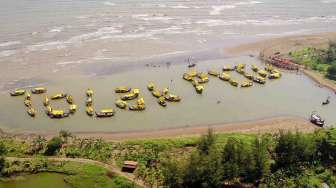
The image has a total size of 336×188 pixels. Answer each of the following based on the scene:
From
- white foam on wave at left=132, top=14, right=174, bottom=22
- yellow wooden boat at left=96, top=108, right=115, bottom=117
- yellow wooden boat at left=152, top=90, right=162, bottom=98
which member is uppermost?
white foam on wave at left=132, top=14, right=174, bottom=22

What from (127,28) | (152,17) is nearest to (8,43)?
(127,28)

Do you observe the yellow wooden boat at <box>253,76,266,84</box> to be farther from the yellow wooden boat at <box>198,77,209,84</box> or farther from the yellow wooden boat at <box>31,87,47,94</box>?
the yellow wooden boat at <box>31,87,47,94</box>

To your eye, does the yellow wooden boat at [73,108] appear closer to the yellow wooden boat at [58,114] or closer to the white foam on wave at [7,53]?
the yellow wooden boat at [58,114]

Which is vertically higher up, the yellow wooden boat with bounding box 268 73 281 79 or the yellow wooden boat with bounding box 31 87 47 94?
the yellow wooden boat with bounding box 268 73 281 79

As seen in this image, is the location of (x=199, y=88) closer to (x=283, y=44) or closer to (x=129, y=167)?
(x=129, y=167)

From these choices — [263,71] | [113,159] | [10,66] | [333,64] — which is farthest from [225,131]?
[10,66]

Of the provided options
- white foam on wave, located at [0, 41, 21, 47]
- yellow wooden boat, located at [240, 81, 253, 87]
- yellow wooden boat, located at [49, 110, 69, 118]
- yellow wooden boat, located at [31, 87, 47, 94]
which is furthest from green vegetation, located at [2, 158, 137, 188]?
white foam on wave, located at [0, 41, 21, 47]

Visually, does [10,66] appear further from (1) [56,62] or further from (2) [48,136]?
(2) [48,136]
